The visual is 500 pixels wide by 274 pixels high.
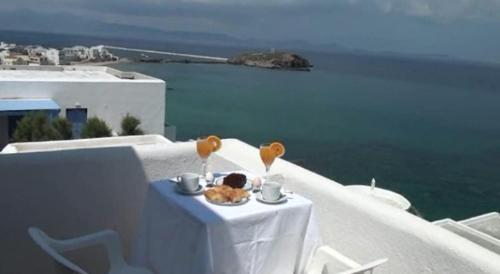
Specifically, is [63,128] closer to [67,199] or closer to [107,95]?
[107,95]

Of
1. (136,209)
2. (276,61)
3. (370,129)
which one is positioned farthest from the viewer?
(276,61)

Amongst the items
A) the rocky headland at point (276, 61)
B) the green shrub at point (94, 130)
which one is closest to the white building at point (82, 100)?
the green shrub at point (94, 130)

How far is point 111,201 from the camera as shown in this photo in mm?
2668

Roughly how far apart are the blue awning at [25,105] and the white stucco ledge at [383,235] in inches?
365

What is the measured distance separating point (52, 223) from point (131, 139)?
163cm

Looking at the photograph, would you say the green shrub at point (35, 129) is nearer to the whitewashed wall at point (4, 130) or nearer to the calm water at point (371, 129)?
the whitewashed wall at point (4, 130)

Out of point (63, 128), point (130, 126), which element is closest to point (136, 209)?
point (63, 128)

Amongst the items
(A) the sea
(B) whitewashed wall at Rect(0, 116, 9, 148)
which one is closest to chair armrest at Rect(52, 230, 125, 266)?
(B) whitewashed wall at Rect(0, 116, 9, 148)

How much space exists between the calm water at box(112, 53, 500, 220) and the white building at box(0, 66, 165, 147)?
8.52 meters

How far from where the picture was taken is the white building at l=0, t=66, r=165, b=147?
34.9ft

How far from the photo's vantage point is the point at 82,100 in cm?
1145

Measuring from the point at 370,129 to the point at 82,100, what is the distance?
867 inches

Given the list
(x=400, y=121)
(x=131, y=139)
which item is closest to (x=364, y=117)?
(x=400, y=121)

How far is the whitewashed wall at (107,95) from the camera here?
436 inches
